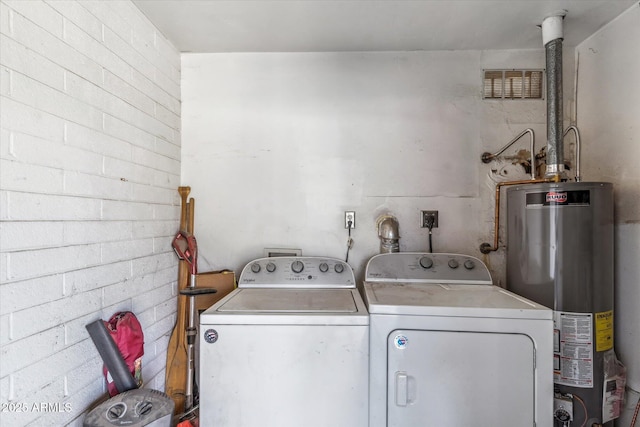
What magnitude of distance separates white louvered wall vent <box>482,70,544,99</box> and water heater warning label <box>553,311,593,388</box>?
4.44ft

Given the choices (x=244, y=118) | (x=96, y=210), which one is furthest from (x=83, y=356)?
(x=244, y=118)

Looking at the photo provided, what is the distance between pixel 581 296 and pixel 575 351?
0.84ft

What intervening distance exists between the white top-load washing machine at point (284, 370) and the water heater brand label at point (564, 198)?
1073 millimetres

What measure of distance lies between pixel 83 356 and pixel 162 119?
1271 mm

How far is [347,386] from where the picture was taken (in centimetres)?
119

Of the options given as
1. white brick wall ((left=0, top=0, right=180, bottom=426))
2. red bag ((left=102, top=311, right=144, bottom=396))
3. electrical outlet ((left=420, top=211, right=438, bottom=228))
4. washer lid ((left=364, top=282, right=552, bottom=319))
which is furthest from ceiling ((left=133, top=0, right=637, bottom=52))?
red bag ((left=102, top=311, right=144, bottom=396))

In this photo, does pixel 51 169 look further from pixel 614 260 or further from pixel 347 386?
pixel 614 260

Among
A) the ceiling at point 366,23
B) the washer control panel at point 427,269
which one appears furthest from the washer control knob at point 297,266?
the ceiling at point 366,23

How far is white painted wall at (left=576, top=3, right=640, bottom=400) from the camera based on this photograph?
4.86 ft

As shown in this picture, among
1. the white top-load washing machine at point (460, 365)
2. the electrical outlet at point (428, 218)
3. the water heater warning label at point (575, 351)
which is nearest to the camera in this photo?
the white top-load washing machine at point (460, 365)

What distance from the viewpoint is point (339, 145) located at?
77.7 inches

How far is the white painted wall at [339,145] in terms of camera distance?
1.95 meters

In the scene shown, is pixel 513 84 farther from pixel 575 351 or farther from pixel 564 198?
pixel 575 351

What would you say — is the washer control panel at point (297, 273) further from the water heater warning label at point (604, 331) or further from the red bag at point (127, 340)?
the water heater warning label at point (604, 331)
